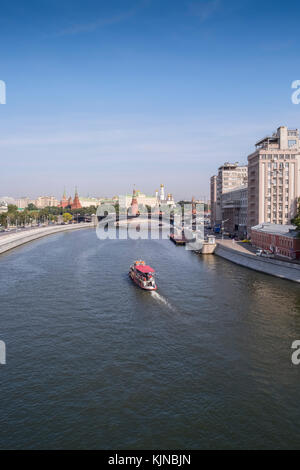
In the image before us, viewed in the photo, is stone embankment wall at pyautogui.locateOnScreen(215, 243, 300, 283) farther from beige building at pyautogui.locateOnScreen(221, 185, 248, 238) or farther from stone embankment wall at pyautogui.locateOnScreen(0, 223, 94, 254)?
stone embankment wall at pyautogui.locateOnScreen(0, 223, 94, 254)

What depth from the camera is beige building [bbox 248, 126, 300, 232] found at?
74562mm

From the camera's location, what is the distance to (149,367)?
2311 cm

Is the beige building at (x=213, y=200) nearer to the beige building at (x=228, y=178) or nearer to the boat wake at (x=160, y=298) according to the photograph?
the beige building at (x=228, y=178)

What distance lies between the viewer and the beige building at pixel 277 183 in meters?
74.6

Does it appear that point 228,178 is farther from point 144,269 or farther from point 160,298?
point 160,298

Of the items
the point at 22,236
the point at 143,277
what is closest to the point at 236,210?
the point at 22,236

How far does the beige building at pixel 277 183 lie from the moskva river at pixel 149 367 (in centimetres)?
3533

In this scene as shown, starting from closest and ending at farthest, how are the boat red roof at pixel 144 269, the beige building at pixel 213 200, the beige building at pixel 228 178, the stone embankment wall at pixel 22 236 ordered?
the boat red roof at pixel 144 269, the stone embankment wall at pixel 22 236, the beige building at pixel 228 178, the beige building at pixel 213 200

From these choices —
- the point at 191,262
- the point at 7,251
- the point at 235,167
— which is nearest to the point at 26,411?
the point at 191,262

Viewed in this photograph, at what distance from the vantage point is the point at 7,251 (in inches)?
3147

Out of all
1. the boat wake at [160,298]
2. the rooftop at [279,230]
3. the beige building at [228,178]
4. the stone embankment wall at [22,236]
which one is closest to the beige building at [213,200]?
the beige building at [228,178]
